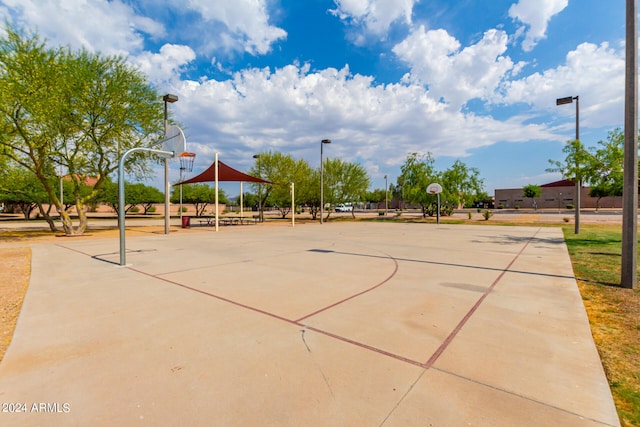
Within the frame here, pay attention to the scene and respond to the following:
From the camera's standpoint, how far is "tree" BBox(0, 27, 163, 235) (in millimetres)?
13227

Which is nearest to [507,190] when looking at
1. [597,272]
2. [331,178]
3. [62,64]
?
[331,178]

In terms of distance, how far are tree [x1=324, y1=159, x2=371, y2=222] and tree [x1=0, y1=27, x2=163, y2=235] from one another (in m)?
20.0

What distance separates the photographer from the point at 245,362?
3.10m

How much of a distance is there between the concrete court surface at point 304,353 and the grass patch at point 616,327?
123 millimetres

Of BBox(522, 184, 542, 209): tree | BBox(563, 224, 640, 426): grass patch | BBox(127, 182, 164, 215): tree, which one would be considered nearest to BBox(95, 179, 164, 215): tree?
BBox(127, 182, 164, 215): tree

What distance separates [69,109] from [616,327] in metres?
20.0

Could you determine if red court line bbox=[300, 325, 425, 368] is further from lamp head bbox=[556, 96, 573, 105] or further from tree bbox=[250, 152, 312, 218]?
tree bbox=[250, 152, 312, 218]

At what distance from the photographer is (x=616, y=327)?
13.3 ft

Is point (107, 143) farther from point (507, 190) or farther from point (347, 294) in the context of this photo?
point (507, 190)

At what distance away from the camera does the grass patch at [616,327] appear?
8.36 feet

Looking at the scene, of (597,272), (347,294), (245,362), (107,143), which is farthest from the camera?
(107,143)

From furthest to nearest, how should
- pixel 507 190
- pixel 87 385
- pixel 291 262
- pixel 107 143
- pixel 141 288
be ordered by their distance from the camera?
pixel 507 190, pixel 107 143, pixel 291 262, pixel 141 288, pixel 87 385

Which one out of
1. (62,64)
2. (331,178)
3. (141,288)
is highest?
(62,64)

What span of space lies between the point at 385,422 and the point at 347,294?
128 inches
